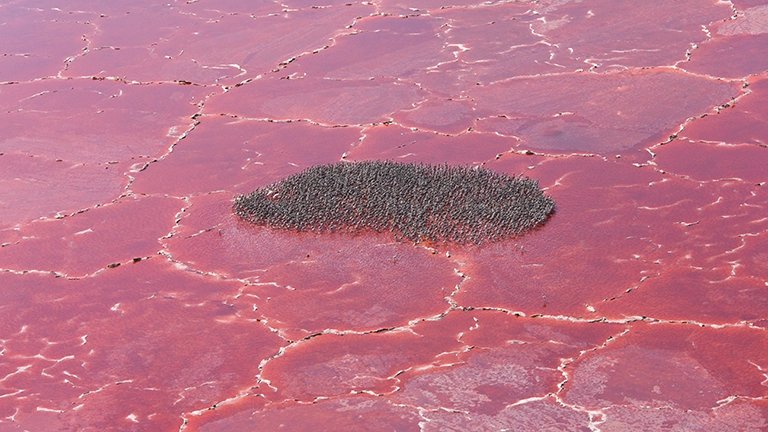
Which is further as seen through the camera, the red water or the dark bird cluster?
the dark bird cluster

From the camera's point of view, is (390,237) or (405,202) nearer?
(390,237)

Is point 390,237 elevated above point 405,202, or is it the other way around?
point 405,202

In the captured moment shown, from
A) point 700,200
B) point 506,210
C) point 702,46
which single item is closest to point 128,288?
point 506,210

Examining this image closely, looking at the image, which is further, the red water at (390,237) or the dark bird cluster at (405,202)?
the dark bird cluster at (405,202)
